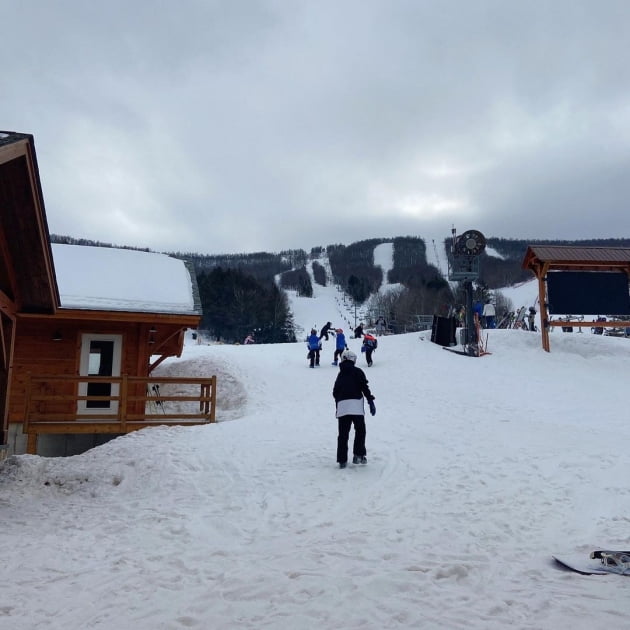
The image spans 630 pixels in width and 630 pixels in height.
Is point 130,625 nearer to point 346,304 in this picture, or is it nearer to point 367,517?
point 367,517

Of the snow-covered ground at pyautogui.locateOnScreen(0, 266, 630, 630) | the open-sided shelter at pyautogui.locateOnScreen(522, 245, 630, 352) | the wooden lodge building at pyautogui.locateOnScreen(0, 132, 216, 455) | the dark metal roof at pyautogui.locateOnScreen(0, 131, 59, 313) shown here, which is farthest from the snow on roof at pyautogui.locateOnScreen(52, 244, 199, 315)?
the open-sided shelter at pyautogui.locateOnScreen(522, 245, 630, 352)

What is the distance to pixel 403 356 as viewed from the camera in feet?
77.4

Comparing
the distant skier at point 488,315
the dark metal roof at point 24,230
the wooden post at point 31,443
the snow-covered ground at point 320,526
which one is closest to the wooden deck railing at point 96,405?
the wooden post at point 31,443

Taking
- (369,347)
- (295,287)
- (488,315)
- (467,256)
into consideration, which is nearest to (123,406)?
(369,347)

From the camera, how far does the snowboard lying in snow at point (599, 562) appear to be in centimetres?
468

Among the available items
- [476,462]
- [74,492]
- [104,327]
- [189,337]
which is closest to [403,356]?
[104,327]

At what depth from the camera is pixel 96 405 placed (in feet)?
50.0

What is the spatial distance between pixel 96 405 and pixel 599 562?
13321 mm

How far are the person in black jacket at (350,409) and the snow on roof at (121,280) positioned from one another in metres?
7.69

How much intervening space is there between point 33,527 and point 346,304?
12129 centimetres

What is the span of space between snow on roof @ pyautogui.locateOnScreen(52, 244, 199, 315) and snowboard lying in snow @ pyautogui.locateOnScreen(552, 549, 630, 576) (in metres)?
12.3

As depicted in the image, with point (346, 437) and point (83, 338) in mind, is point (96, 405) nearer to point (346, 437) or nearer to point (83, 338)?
point (83, 338)

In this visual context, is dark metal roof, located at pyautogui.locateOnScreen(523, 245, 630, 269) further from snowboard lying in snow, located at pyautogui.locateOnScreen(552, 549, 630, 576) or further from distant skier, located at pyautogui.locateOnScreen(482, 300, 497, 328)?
snowboard lying in snow, located at pyautogui.locateOnScreen(552, 549, 630, 576)

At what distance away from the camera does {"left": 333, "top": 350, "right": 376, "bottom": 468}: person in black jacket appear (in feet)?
29.3
